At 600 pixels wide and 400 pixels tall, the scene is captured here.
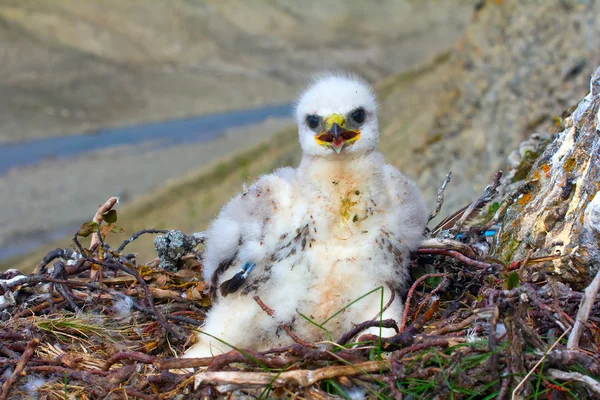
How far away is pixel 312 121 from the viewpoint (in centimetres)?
402

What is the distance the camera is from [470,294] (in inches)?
150

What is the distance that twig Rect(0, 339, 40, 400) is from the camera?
11.1 feet

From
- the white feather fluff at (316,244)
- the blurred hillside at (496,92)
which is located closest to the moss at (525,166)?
the white feather fluff at (316,244)

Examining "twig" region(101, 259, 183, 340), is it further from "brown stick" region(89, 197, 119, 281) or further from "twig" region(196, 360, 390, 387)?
"twig" region(196, 360, 390, 387)

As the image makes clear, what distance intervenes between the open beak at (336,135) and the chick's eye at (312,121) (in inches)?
3.1

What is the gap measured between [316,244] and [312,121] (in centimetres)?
76

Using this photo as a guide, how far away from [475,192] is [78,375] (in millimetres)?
7713

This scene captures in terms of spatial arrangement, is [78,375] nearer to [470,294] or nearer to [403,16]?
[470,294]

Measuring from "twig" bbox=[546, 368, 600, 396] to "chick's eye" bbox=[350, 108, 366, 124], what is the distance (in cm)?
179

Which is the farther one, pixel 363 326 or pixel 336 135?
pixel 336 135

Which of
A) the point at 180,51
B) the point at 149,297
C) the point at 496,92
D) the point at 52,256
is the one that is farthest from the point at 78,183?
the point at 180,51

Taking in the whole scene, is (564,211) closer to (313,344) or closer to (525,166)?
(525,166)

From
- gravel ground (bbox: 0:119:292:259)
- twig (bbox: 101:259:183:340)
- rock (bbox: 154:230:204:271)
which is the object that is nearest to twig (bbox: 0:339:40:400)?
twig (bbox: 101:259:183:340)

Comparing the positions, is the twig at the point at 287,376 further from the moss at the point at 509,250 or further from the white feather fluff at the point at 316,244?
the moss at the point at 509,250
